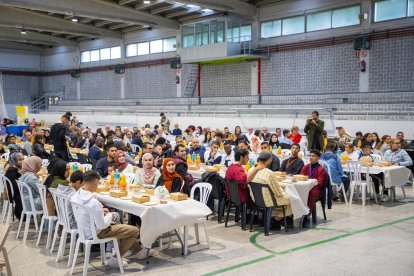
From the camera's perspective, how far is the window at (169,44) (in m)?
25.8

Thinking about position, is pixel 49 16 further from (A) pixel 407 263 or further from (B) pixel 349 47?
(A) pixel 407 263

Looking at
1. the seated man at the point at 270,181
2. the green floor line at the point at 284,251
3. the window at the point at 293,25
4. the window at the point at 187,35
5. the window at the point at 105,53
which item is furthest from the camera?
the window at the point at 105,53

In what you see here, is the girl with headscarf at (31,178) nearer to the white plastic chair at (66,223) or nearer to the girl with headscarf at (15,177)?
the girl with headscarf at (15,177)

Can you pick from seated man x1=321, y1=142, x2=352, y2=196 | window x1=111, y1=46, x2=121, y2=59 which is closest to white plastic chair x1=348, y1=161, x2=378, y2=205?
seated man x1=321, y1=142, x2=352, y2=196

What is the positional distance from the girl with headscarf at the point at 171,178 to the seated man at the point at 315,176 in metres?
2.17

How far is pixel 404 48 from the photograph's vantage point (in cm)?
1706

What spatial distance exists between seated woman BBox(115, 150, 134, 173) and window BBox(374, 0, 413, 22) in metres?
13.5

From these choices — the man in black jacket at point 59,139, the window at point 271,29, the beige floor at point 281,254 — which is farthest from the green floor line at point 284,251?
the window at point 271,29

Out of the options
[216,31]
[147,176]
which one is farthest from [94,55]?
[147,176]

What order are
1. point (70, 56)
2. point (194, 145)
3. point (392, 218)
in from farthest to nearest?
point (70, 56) < point (194, 145) < point (392, 218)

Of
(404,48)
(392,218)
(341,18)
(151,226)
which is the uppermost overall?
(341,18)

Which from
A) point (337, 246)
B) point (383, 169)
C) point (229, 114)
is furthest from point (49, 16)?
point (337, 246)

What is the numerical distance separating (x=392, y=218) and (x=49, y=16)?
877 inches

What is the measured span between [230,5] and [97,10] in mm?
5929
